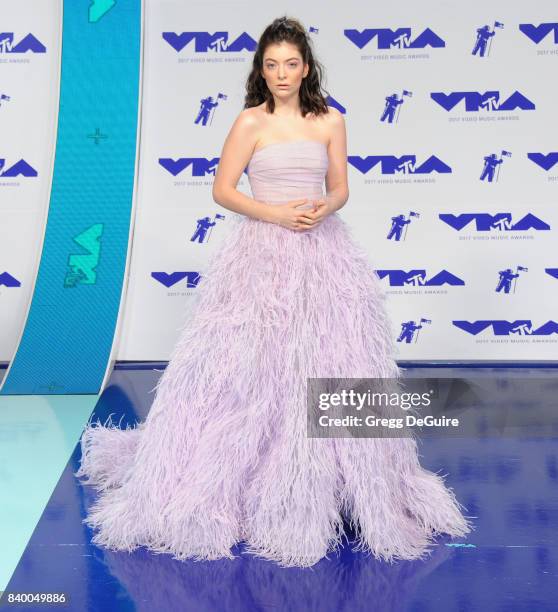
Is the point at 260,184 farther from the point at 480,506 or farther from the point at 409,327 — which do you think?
the point at 409,327

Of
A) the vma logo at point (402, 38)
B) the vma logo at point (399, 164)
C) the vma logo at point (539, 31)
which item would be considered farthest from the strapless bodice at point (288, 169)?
the vma logo at point (539, 31)

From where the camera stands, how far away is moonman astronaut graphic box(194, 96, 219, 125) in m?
5.15

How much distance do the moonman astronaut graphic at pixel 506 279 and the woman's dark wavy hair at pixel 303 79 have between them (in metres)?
2.58

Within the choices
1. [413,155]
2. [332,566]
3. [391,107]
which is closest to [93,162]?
[391,107]

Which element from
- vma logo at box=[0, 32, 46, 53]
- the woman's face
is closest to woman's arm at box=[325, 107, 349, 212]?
the woman's face

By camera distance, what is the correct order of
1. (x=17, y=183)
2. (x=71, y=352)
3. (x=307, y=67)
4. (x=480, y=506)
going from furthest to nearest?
(x=17, y=183) → (x=71, y=352) → (x=480, y=506) → (x=307, y=67)

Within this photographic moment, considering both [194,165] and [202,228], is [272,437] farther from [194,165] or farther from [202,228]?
[194,165]

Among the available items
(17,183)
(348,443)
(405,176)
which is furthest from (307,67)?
(17,183)

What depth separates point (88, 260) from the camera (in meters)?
5.06

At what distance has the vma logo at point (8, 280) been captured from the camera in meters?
5.28

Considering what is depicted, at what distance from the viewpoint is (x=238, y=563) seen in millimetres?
2668

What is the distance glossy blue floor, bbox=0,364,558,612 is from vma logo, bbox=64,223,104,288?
1.58m

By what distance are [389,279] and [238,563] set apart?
2.85 m

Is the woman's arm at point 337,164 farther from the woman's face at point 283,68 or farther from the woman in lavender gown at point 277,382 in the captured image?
the woman's face at point 283,68
